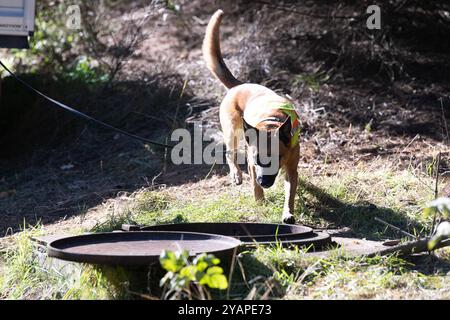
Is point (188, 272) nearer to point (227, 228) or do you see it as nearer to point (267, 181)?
point (227, 228)

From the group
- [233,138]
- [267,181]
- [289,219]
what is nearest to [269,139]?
[267,181]

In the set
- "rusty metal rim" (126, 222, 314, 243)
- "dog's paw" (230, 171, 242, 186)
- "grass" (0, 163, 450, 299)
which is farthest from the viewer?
"dog's paw" (230, 171, 242, 186)

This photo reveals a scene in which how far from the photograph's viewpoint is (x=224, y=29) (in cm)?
1053

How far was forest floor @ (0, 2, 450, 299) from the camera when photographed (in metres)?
4.34

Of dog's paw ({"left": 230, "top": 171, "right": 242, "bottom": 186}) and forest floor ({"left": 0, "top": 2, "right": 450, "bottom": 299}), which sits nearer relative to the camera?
forest floor ({"left": 0, "top": 2, "right": 450, "bottom": 299})

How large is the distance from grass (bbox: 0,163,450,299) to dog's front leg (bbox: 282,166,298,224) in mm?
168

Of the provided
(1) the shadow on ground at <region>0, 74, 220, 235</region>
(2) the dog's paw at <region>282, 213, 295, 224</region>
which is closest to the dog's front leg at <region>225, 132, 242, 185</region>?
(1) the shadow on ground at <region>0, 74, 220, 235</region>

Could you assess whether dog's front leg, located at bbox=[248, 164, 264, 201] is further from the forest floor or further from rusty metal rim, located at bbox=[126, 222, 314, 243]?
rusty metal rim, located at bbox=[126, 222, 314, 243]

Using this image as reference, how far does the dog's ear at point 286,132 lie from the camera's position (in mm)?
5902

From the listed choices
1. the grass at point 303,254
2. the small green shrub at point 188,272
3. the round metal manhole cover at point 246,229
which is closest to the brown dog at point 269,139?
the grass at point 303,254

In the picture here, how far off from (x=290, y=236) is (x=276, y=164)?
1.21 metres

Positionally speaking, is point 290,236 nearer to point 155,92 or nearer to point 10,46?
point 10,46

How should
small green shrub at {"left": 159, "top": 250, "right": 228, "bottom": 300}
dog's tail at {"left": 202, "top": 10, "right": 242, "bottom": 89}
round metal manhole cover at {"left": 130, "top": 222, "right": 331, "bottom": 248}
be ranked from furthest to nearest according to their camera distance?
dog's tail at {"left": 202, "top": 10, "right": 242, "bottom": 89}, round metal manhole cover at {"left": 130, "top": 222, "right": 331, "bottom": 248}, small green shrub at {"left": 159, "top": 250, "right": 228, "bottom": 300}

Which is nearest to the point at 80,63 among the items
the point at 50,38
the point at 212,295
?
the point at 50,38
